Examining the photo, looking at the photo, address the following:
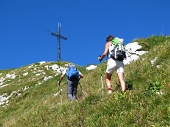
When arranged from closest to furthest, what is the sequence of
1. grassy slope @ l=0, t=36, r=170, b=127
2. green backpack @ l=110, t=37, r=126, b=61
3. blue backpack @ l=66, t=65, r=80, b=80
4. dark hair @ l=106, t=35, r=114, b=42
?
grassy slope @ l=0, t=36, r=170, b=127
green backpack @ l=110, t=37, r=126, b=61
dark hair @ l=106, t=35, r=114, b=42
blue backpack @ l=66, t=65, r=80, b=80

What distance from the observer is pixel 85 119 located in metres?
8.85

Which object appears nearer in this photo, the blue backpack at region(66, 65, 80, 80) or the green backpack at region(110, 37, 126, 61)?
the green backpack at region(110, 37, 126, 61)

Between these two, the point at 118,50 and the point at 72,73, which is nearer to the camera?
the point at 118,50

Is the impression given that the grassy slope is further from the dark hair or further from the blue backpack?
the dark hair

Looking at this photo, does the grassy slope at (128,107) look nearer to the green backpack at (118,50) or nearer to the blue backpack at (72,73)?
the green backpack at (118,50)

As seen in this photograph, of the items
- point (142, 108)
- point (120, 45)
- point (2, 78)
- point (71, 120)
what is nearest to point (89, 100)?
point (71, 120)

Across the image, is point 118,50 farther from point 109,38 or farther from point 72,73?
point 72,73

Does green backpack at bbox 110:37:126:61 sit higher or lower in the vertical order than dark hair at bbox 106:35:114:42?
→ lower

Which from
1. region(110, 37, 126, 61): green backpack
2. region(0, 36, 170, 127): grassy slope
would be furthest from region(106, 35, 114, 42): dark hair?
region(0, 36, 170, 127): grassy slope

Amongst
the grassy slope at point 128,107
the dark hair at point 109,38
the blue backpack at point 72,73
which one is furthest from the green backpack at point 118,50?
the blue backpack at point 72,73

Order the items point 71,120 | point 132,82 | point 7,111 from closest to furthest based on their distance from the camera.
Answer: point 71,120, point 132,82, point 7,111

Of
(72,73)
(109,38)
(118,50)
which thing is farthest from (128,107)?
(72,73)

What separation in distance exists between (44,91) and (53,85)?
0.82m

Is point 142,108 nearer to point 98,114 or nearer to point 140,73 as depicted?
point 98,114
